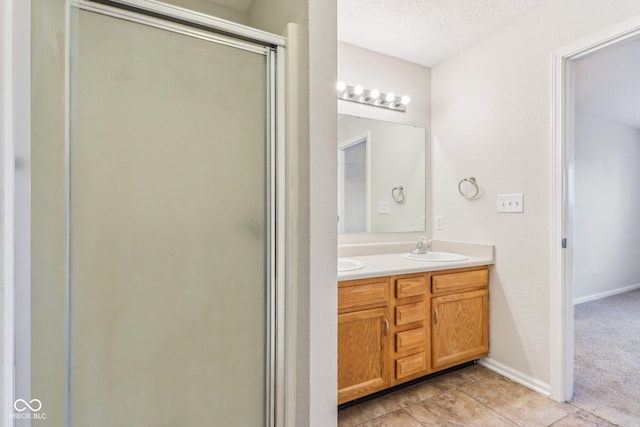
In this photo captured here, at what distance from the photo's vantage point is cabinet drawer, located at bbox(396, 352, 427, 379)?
1.79 m

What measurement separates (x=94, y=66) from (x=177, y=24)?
0.31 meters

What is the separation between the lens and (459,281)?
79.8 inches

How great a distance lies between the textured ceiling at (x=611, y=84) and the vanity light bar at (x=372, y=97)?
1163 millimetres

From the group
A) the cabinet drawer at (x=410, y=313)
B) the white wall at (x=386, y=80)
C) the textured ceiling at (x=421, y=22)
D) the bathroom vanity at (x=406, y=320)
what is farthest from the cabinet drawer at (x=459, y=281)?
the textured ceiling at (x=421, y=22)

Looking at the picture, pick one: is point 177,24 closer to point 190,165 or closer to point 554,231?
point 190,165

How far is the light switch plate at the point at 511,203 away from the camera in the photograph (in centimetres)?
196

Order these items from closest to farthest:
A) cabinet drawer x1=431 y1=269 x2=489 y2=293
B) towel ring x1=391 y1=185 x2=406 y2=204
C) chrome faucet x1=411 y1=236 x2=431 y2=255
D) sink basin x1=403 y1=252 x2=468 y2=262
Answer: cabinet drawer x1=431 y1=269 x2=489 y2=293 → sink basin x1=403 y1=252 x2=468 y2=262 → chrome faucet x1=411 y1=236 x2=431 y2=255 → towel ring x1=391 y1=185 x2=406 y2=204

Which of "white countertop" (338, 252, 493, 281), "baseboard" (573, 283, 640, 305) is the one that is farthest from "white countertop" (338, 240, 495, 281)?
"baseboard" (573, 283, 640, 305)

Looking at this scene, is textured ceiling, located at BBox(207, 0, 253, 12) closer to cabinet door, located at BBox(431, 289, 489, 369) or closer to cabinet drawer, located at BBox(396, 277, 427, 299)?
cabinet drawer, located at BBox(396, 277, 427, 299)

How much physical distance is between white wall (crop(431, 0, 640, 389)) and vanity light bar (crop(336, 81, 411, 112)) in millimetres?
395

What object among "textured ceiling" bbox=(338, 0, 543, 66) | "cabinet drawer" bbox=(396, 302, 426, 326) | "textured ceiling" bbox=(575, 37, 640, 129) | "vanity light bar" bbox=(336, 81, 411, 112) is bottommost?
"cabinet drawer" bbox=(396, 302, 426, 326)

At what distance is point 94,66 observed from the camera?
37.5 inches

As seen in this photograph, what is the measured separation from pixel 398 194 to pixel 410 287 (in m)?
0.92

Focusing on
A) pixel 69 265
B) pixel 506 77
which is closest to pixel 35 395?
pixel 69 265
